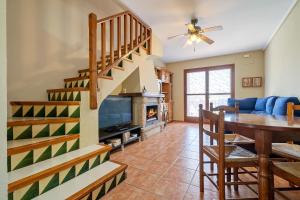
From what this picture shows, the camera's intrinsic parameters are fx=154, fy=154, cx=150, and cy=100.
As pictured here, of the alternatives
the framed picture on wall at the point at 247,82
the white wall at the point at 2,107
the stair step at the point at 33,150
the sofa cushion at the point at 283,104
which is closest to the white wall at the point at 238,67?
the framed picture on wall at the point at 247,82

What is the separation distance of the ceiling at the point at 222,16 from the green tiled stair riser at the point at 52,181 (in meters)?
2.70

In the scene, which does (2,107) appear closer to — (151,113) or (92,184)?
(92,184)

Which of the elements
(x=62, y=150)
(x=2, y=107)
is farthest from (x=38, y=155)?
(x=2, y=107)

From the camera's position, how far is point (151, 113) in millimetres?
4277

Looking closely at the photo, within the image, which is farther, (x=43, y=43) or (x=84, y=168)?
(x=43, y=43)

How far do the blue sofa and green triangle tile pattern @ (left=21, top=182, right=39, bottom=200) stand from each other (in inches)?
140

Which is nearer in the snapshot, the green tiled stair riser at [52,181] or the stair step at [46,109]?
the green tiled stair riser at [52,181]

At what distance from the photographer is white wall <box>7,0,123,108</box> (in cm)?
212

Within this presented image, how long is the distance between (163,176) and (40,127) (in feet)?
4.88

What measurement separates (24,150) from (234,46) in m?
5.64

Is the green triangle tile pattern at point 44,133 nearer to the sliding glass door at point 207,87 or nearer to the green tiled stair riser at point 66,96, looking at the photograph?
the green tiled stair riser at point 66,96

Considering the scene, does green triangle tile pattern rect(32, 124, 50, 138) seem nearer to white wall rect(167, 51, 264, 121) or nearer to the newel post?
the newel post

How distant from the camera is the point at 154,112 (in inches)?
175

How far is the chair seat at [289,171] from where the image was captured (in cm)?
93
